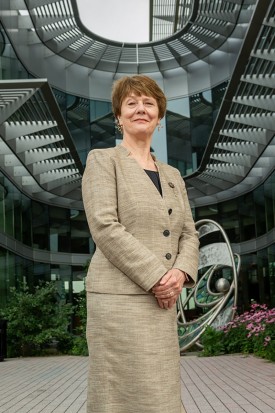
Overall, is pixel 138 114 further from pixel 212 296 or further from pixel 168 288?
pixel 212 296

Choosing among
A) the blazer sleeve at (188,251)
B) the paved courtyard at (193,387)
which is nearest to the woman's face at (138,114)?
the blazer sleeve at (188,251)

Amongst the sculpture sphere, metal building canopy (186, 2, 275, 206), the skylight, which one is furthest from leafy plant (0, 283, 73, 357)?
the skylight

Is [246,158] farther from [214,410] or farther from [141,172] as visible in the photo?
[141,172]

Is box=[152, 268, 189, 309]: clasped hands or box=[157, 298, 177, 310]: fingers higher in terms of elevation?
box=[152, 268, 189, 309]: clasped hands

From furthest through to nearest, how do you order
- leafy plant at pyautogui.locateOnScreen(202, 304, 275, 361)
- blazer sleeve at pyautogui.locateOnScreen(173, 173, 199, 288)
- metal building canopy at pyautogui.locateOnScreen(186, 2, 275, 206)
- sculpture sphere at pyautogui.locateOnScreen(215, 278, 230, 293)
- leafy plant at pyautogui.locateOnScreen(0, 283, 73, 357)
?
leafy plant at pyautogui.locateOnScreen(0, 283, 73, 357), sculpture sphere at pyautogui.locateOnScreen(215, 278, 230, 293), metal building canopy at pyautogui.locateOnScreen(186, 2, 275, 206), leafy plant at pyautogui.locateOnScreen(202, 304, 275, 361), blazer sleeve at pyautogui.locateOnScreen(173, 173, 199, 288)

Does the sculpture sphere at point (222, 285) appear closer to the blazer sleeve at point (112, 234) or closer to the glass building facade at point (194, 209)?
the glass building facade at point (194, 209)

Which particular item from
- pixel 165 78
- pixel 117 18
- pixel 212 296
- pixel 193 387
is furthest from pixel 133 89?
pixel 165 78

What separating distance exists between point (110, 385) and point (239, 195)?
27945 millimetres

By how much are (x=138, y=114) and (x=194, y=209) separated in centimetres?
2882

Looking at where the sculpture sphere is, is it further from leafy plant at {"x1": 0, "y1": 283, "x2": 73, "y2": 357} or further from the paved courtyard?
leafy plant at {"x1": 0, "y1": 283, "x2": 73, "y2": 357}

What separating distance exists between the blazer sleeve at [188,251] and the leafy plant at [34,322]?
50.8 ft

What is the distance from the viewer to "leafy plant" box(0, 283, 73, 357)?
58.0ft

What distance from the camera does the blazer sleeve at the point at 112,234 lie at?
2.14 meters

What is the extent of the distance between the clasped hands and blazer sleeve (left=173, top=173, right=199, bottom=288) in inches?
2.4
